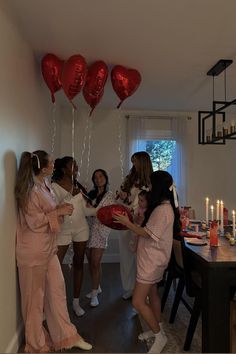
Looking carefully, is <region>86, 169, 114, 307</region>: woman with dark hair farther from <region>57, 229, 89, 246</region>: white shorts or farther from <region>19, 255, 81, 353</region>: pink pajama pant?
<region>19, 255, 81, 353</region>: pink pajama pant

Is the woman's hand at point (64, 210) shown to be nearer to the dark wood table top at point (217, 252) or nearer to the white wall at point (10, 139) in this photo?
the white wall at point (10, 139)

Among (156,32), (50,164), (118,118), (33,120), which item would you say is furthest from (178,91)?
(50,164)

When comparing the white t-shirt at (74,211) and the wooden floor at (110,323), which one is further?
the white t-shirt at (74,211)

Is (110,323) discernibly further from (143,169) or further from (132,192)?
(143,169)

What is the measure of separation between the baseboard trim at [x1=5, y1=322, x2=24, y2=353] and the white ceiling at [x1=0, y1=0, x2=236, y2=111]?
224cm

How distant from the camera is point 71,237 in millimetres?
2859

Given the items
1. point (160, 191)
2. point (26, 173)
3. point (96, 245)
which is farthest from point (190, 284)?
point (26, 173)

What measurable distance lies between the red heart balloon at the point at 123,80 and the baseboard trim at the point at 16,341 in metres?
2.19

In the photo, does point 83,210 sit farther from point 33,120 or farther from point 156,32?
point 156,32

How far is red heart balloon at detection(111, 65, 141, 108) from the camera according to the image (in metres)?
2.84

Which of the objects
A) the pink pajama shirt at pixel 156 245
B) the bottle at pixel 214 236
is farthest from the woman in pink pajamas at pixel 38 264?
the bottle at pixel 214 236

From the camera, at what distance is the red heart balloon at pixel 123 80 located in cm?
284

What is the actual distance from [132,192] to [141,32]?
152 cm

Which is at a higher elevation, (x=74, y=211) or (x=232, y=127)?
(x=232, y=127)
